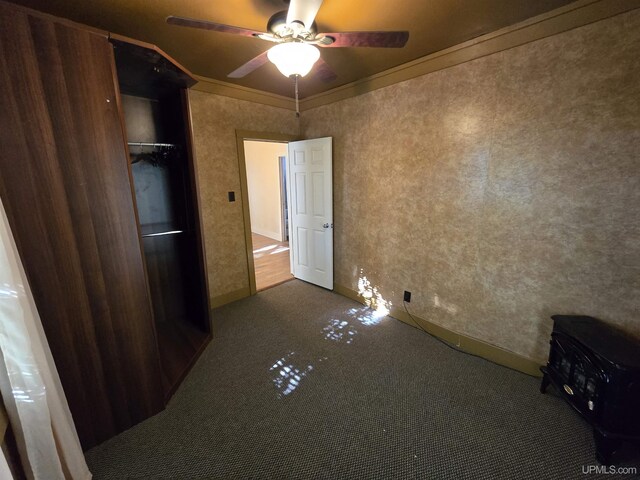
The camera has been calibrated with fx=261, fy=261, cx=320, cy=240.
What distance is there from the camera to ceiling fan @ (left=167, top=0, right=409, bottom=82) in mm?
1232

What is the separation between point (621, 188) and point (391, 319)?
206cm

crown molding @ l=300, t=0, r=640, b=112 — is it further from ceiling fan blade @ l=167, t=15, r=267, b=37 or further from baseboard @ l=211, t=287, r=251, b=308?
baseboard @ l=211, t=287, r=251, b=308

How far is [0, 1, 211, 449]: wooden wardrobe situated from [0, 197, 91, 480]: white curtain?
191mm

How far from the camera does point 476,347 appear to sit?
2.29m

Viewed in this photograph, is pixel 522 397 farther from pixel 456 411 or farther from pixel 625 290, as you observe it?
pixel 625 290

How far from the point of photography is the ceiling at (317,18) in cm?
156

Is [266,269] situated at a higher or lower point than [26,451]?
lower

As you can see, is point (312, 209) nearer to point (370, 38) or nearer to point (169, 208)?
point (169, 208)

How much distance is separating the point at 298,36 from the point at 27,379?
1985mm

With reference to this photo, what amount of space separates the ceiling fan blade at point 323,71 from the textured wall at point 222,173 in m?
1.48

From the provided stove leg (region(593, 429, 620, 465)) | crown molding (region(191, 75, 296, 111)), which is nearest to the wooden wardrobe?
crown molding (region(191, 75, 296, 111))

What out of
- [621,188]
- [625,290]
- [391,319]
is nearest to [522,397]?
[625,290]

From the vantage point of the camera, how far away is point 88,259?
1356mm

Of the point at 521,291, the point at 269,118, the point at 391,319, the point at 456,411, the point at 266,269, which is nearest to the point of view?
the point at 456,411
